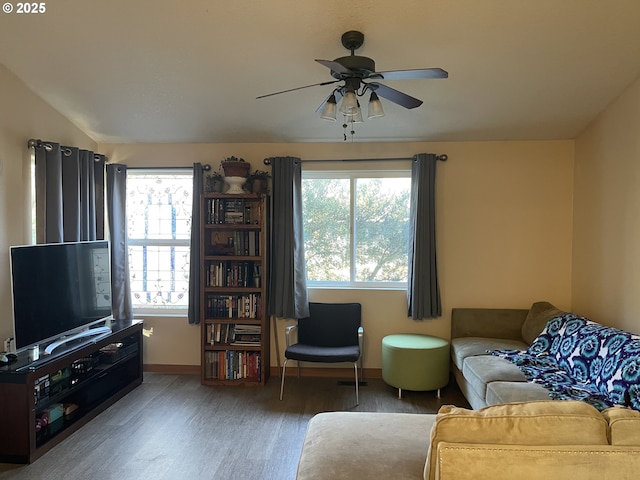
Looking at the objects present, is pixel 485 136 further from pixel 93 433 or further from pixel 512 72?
pixel 93 433

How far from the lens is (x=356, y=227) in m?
4.27

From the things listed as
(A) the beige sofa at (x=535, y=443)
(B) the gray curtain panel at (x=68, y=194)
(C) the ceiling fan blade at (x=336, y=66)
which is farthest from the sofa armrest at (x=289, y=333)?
Result: (A) the beige sofa at (x=535, y=443)

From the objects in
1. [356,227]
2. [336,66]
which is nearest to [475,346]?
[356,227]

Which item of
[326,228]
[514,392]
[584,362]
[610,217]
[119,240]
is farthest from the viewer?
[326,228]

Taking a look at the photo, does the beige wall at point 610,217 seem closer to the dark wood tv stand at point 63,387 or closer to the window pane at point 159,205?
the window pane at point 159,205

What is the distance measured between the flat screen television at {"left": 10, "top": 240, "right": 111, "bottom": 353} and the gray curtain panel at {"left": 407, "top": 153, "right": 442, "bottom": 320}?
2.74 m

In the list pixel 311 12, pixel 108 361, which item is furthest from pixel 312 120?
pixel 108 361

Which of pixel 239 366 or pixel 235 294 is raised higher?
pixel 235 294

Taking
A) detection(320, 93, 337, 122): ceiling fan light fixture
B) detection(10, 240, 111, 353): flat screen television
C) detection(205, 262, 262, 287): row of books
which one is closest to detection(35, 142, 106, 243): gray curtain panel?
detection(10, 240, 111, 353): flat screen television

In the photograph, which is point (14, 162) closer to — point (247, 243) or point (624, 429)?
point (247, 243)

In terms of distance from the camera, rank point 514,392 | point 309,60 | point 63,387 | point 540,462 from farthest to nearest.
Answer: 1. point 63,387
2. point 309,60
3. point 514,392
4. point 540,462

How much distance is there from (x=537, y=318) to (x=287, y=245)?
2.29 metres

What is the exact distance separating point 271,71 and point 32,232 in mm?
2309

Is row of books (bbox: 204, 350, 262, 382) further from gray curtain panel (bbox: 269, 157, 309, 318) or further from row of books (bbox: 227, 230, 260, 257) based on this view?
row of books (bbox: 227, 230, 260, 257)
